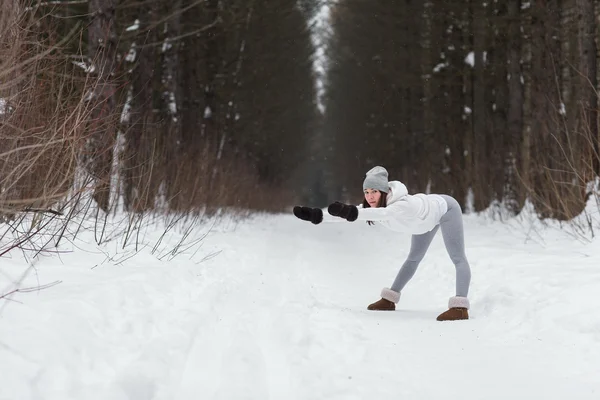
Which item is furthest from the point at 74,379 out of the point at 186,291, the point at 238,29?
the point at 238,29

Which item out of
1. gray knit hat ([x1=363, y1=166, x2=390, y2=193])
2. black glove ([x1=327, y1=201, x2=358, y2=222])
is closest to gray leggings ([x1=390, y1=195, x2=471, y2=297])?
gray knit hat ([x1=363, y1=166, x2=390, y2=193])

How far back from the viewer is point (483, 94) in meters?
18.1

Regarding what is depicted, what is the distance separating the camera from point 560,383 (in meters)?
3.53

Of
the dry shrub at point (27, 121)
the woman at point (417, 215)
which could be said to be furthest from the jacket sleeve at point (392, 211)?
the dry shrub at point (27, 121)

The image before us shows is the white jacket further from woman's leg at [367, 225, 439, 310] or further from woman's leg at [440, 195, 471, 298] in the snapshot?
woman's leg at [367, 225, 439, 310]

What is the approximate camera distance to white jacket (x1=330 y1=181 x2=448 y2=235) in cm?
500

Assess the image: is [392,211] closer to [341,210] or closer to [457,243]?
[341,210]

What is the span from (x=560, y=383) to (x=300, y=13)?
83.5 ft

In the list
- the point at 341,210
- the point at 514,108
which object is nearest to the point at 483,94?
the point at 514,108

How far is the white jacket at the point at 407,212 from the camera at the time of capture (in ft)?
16.4

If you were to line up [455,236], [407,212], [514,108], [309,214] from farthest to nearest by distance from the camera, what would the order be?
1. [514,108]
2. [455,236]
3. [407,212]
4. [309,214]

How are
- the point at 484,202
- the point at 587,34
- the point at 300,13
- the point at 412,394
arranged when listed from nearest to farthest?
the point at 412,394 < the point at 587,34 < the point at 484,202 < the point at 300,13

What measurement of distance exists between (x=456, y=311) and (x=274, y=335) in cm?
174

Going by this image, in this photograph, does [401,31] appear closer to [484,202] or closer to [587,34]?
[484,202]
